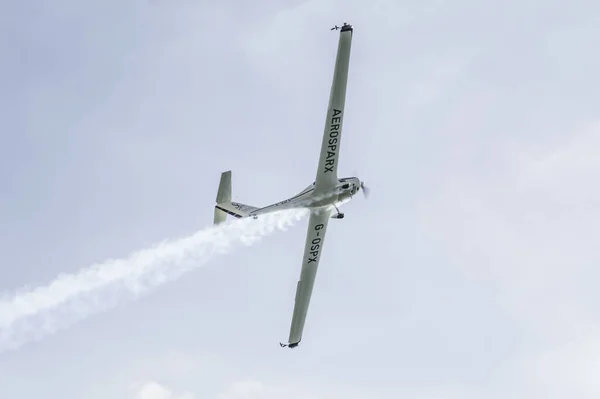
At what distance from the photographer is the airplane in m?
53.5

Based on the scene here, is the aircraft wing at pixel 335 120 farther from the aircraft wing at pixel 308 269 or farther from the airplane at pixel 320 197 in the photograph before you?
the aircraft wing at pixel 308 269

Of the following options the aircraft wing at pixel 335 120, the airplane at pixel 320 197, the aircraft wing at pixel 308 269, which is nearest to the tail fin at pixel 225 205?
the airplane at pixel 320 197

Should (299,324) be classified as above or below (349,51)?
below

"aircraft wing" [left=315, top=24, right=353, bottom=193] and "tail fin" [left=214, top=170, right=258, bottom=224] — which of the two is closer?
"aircraft wing" [left=315, top=24, right=353, bottom=193]

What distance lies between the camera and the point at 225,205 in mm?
61406

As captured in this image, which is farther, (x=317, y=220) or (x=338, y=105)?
(x=317, y=220)

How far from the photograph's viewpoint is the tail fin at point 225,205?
199ft

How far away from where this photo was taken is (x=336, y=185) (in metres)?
56.3

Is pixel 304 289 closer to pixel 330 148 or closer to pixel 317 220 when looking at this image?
pixel 317 220

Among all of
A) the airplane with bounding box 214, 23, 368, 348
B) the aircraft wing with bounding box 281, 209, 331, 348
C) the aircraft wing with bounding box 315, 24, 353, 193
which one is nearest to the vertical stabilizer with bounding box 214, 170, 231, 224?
the airplane with bounding box 214, 23, 368, 348

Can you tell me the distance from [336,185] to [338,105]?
5305 millimetres

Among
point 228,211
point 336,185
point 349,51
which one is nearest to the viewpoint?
point 349,51

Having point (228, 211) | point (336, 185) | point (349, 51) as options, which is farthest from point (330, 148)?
point (228, 211)

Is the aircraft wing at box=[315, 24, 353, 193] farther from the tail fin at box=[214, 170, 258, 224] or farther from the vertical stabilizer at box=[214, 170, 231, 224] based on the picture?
the vertical stabilizer at box=[214, 170, 231, 224]
